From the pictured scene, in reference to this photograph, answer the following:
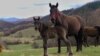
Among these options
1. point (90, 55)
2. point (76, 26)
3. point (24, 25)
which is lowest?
point (24, 25)

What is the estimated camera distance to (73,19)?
20.2 m

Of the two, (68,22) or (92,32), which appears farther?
(92,32)

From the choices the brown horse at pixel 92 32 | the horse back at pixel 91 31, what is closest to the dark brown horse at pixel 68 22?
the brown horse at pixel 92 32

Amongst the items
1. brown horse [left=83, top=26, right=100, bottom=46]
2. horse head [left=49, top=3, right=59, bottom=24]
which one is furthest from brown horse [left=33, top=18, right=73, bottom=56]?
brown horse [left=83, top=26, right=100, bottom=46]

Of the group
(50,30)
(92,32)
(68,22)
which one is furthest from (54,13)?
(92,32)

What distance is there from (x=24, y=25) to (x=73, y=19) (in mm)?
44852

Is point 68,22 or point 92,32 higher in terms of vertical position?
point 68,22

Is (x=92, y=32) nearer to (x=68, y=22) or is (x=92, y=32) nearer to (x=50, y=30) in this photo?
(x=68, y=22)

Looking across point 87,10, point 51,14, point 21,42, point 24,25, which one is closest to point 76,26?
point 51,14

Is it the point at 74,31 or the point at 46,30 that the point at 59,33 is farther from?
the point at 74,31

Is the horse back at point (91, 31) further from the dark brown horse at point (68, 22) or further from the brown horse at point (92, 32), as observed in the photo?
the dark brown horse at point (68, 22)

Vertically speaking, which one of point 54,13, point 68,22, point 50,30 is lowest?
point 50,30

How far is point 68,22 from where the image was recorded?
19.2 metres

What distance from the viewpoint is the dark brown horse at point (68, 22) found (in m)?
17.3
